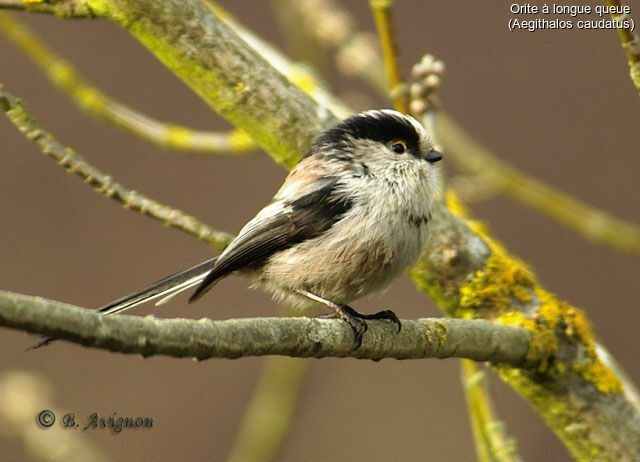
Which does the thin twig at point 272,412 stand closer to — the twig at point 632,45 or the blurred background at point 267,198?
the blurred background at point 267,198

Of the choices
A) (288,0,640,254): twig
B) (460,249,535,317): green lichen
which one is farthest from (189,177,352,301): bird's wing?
(288,0,640,254): twig

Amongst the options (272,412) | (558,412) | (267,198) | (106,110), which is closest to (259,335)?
(558,412)

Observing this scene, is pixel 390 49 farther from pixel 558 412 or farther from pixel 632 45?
pixel 558 412

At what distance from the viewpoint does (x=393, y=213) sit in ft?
8.55

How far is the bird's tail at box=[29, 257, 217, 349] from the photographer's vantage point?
2496 millimetres

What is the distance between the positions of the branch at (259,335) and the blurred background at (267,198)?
193 centimetres

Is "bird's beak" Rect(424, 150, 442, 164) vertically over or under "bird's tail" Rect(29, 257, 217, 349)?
over

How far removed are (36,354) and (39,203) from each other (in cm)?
84

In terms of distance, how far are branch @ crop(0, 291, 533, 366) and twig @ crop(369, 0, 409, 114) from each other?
3.37 feet

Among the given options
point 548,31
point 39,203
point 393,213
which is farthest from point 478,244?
point 39,203

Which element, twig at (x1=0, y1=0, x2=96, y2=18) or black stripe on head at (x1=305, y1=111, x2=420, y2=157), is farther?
black stripe on head at (x1=305, y1=111, x2=420, y2=157)

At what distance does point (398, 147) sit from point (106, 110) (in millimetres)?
1306

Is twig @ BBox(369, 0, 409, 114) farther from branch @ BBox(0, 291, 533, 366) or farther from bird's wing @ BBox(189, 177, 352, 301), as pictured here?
branch @ BBox(0, 291, 533, 366)

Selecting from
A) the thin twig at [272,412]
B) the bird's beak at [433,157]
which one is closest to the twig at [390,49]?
the bird's beak at [433,157]
